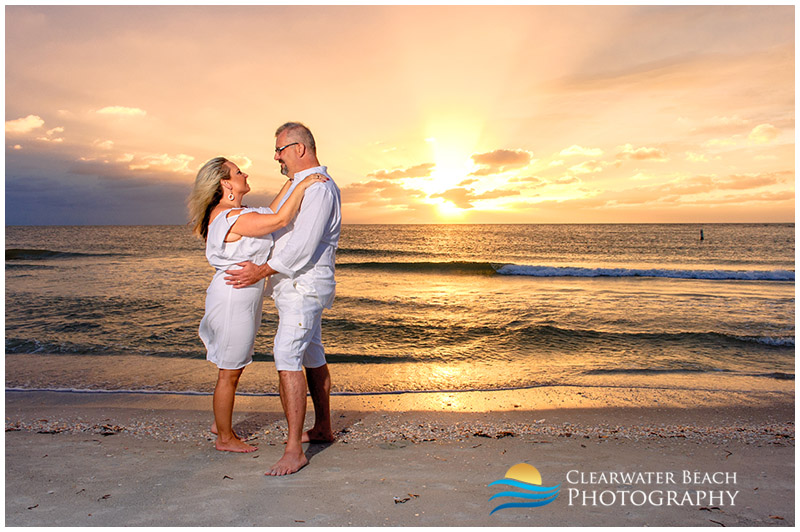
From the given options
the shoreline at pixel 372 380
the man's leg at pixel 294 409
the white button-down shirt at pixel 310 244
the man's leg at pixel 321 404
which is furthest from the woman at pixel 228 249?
the shoreline at pixel 372 380

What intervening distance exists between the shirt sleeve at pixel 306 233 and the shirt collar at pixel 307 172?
0.23m

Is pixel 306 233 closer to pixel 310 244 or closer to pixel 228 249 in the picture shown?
pixel 310 244

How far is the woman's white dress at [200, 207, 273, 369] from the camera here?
12.0 ft

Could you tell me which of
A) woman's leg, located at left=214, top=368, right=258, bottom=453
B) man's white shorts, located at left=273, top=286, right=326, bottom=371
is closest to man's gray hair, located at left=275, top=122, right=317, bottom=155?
man's white shorts, located at left=273, top=286, right=326, bottom=371

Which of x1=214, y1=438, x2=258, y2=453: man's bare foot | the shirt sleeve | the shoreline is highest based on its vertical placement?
the shirt sleeve

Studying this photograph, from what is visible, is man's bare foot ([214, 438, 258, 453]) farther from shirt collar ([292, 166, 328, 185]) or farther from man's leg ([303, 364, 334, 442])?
shirt collar ([292, 166, 328, 185])

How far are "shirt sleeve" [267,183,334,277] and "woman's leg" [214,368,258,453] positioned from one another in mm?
995

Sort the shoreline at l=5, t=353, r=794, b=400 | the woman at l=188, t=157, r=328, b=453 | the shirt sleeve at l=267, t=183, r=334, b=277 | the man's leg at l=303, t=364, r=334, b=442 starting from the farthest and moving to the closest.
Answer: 1. the shoreline at l=5, t=353, r=794, b=400
2. the man's leg at l=303, t=364, r=334, b=442
3. the woman at l=188, t=157, r=328, b=453
4. the shirt sleeve at l=267, t=183, r=334, b=277

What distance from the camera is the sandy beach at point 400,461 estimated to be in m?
3.01

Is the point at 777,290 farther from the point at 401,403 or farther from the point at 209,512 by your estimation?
the point at 209,512

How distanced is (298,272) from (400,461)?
1.62 m

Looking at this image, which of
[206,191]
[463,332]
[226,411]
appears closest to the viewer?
[206,191]

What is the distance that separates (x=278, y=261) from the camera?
348 cm

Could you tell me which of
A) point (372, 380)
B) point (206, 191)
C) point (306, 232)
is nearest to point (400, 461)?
point (306, 232)
